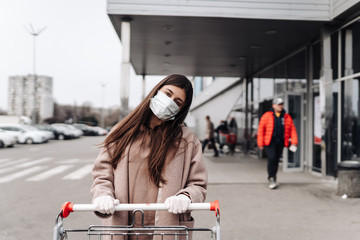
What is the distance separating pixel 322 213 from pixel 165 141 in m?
4.62

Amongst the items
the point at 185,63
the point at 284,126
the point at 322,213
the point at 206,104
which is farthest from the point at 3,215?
the point at 206,104

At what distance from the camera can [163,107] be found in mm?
2041

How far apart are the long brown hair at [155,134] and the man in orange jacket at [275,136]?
5779mm

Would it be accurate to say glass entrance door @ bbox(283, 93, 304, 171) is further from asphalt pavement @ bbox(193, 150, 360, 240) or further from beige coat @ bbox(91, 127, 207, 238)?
beige coat @ bbox(91, 127, 207, 238)

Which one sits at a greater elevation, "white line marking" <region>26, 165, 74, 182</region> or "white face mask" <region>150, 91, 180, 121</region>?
"white face mask" <region>150, 91, 180, 121</region>

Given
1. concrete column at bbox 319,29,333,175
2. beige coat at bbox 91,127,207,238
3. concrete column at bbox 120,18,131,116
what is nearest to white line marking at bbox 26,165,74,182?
concrete column at bbox 120,18,131,116

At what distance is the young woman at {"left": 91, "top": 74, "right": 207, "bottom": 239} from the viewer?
1.97 metres

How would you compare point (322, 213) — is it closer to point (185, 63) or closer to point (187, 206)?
point (187, 206)

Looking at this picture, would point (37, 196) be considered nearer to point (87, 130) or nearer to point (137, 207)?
point (137, 207)

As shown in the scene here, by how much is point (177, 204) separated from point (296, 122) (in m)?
10.7

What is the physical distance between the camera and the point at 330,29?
8.98 meters

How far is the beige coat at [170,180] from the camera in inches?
76.0

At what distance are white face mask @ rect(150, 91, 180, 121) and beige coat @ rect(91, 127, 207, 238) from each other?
0.18 m

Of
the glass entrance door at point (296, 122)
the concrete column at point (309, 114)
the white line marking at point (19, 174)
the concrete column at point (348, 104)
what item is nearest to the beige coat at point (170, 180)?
the concrete column at point (348, 104)
